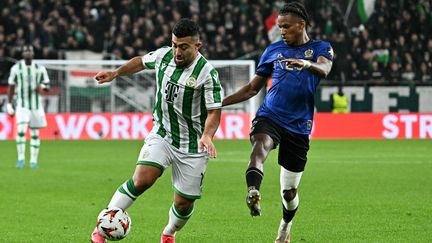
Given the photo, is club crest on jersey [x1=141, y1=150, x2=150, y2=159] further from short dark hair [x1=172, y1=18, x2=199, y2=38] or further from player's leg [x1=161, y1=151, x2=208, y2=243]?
short dark hair [x1=172, y1=18, x2=199, y2=38]

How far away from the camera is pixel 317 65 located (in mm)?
8406

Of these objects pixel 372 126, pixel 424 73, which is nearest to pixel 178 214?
pixel 372 126

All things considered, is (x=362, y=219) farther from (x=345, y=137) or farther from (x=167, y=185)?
(x=345, y=137)

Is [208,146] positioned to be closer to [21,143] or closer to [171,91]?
[171,91]

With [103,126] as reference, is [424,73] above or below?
above

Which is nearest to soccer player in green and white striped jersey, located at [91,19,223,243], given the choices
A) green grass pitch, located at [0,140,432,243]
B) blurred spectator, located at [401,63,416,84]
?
green grass pitch, located at [0,140,432,243]

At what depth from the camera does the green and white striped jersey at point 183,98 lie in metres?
8.15

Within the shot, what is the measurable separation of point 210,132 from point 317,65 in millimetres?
1186

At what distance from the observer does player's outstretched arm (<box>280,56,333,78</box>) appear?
7.89m

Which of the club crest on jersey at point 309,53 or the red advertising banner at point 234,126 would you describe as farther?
the red advertising banner at point 234,126

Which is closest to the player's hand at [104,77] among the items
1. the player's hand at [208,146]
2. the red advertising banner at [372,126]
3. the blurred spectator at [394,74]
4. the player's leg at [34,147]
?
the player's hand at [208,146]

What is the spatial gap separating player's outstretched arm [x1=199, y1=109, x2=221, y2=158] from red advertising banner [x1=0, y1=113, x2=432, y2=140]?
20.6 m

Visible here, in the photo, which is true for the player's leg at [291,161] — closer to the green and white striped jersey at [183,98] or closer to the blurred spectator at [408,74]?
the green and white striped jersey at [183,98]

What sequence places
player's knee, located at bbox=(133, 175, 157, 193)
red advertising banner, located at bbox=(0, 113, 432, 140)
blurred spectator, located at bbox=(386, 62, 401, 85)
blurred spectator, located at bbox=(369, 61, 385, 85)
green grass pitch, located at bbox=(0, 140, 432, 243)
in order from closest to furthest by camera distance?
player's knee, located at bbox=(133, 175, 157, 193)
green grass pitch, located at bbox=(0, 140, 432, 243)
red advertising banner, located at bbox=(0, 113, 432, 140)
blurred spectator, located at bbox=(369, 61, 385, 85)
blurred spectator, located at bbox=(386, 62, 401, 85)
